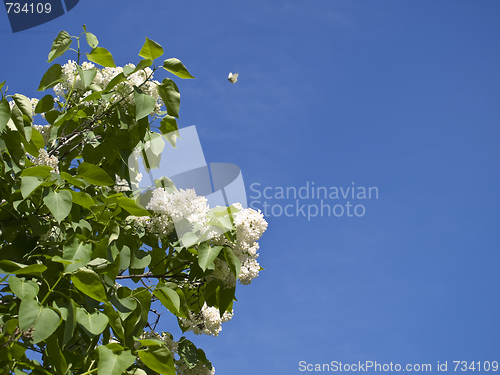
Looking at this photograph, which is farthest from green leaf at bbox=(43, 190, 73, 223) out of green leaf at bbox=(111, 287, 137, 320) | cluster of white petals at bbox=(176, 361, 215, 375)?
cluster of white petals at bbox=(176, 361, 215, 375)

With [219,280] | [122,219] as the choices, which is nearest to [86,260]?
[122,219]

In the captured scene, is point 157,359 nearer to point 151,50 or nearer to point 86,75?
point 151,50

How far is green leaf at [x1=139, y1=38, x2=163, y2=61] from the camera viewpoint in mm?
2502

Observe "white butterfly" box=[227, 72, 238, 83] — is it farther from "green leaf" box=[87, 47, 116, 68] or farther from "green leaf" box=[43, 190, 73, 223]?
"green leaf" box=[43, 190, 73, 223]

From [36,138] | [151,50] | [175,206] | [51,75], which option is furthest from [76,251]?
[51,75]

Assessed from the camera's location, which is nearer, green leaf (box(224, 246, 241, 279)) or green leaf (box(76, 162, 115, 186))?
green leaf (box(76, 162, 115, 186))

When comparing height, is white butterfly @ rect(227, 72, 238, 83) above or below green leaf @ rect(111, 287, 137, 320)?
above

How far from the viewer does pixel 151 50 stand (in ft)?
8.36

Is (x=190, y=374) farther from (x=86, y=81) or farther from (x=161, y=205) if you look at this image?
(x=86, y=81)

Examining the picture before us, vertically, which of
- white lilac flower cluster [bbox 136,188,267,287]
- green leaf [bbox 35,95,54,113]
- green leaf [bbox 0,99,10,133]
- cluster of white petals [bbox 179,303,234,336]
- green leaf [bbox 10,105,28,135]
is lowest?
cluster of white petals [bbox 179,303,234,336]

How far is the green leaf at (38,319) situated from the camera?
1.82m

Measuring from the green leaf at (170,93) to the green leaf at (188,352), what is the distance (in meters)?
1.64

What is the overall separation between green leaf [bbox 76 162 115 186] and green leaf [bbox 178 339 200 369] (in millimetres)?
1428

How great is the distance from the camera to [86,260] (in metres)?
2.07
